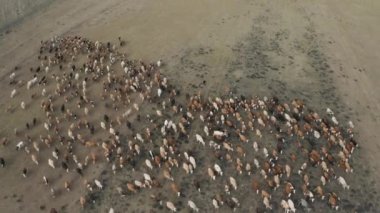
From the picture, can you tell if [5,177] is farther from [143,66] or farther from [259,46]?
[259,46]

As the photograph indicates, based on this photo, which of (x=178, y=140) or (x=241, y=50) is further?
(x=241, y=50)

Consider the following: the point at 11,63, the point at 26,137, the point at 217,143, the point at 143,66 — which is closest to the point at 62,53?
the point at 11,63

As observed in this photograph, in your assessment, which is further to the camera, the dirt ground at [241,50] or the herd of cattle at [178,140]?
the dirt ground at [241,50]

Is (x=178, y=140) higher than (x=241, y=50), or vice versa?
(x=178, y=140)

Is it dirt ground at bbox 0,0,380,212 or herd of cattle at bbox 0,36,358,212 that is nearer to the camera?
herd of cattle at bbox 0,36,358,212
